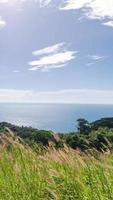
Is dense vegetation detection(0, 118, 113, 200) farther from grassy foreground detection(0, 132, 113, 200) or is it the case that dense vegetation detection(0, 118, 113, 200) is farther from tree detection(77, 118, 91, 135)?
tree detection(77, 118, 91, 135)

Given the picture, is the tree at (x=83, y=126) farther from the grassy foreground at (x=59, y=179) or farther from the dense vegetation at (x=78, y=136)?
the grassy foreground at (x=59, y=179)

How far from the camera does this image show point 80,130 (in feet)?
113

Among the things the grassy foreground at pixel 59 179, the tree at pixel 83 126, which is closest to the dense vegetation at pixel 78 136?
the tree at pixel 83 126

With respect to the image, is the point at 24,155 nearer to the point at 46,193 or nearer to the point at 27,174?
the point at 27,174

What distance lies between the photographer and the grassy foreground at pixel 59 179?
6.77m

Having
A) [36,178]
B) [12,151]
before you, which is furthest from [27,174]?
[12,151]

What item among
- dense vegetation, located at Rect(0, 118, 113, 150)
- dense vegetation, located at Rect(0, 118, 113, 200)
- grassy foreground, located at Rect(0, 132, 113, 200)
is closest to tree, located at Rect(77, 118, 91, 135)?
dense vegetation, located at Rect(0, 118, 113, 150)

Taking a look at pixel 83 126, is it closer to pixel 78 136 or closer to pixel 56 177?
pixel 78 136

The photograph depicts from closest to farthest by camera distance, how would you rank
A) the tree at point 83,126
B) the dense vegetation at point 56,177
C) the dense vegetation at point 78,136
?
the dense vegetation at point 56,177 < the dense vegetation at point 78,136 < the tree at point 83,126

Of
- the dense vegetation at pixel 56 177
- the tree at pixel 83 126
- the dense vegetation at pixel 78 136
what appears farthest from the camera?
the tree at pixel 83 126

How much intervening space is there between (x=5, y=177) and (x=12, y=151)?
1.22 metres

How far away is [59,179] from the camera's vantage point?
7.74 meters

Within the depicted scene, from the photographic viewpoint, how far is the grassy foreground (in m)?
6.77

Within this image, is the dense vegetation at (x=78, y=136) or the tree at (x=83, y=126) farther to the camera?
the tree at (x=83, y=126)
